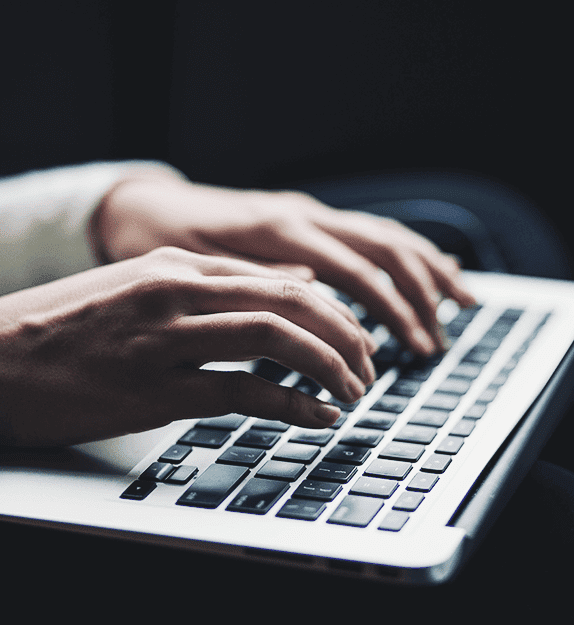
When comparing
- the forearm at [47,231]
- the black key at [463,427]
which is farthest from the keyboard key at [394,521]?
the forearm at [47,231]

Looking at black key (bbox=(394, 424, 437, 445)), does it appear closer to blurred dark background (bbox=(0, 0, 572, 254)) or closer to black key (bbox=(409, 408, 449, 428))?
black key (bbox=(409, 408, 449, 428))

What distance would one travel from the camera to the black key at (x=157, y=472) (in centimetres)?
41

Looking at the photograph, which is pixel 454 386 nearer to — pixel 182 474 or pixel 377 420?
pixel 377 420

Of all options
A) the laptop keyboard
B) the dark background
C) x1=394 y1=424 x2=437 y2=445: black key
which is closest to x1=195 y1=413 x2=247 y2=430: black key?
the laptop keyboard

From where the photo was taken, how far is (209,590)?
360 mm

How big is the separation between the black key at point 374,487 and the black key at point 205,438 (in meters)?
0.10

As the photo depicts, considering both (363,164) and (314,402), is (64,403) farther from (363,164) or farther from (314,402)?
(363,164)

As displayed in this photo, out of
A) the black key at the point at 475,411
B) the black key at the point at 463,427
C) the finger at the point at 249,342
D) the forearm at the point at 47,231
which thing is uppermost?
the finger at the point at 249,342

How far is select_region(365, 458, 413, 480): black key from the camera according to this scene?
0.40m

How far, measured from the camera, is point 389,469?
405 millimetres

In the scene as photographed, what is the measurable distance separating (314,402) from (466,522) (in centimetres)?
11

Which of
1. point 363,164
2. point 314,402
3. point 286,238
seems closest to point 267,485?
point 314,402

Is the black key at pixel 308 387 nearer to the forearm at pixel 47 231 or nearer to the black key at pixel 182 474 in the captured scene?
the black key at pixel 182 474

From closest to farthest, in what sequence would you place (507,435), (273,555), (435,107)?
1. (273,555)
2. (507,435)
3. (435,107)
